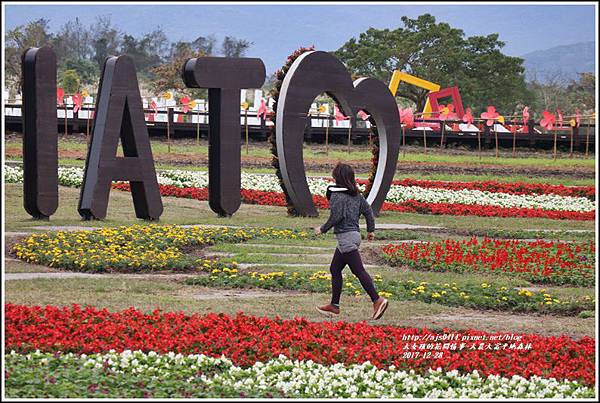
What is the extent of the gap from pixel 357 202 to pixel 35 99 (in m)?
7.84

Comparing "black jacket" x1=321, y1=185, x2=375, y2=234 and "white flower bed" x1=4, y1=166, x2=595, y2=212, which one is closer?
"black jacket" x1=321, y1=185, x2=375, y2=234

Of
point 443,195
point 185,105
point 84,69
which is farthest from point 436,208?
point 84,69

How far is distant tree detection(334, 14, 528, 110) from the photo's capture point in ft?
233

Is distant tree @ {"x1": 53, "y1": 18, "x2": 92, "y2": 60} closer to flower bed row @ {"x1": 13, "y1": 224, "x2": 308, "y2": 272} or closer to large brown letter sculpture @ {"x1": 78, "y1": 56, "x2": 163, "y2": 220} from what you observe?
large brown letter sculpture @ {"x1": 78, "y1": 56, "x2": 163, "y2": 220}

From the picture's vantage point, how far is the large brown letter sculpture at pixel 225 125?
714 inches

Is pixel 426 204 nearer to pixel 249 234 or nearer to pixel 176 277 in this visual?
pixel 249 234

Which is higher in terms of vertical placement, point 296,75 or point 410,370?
point 296,75

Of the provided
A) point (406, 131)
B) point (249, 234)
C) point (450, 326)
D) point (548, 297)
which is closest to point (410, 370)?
point (450, 326)

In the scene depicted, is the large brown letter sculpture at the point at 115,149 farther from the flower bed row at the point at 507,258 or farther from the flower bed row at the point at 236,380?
the flower bed row at the point at 236,380

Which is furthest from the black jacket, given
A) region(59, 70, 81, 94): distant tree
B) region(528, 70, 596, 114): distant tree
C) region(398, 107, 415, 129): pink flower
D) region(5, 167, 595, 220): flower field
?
region(528, 70, 596, 114): distant tree

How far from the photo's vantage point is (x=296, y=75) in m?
18.7

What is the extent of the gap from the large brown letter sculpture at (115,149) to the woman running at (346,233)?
737cm

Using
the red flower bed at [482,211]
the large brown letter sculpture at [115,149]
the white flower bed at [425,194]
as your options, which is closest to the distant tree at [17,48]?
the white flower bed at [425,194]

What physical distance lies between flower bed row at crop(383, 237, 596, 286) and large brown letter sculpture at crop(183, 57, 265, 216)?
4.15 meters
